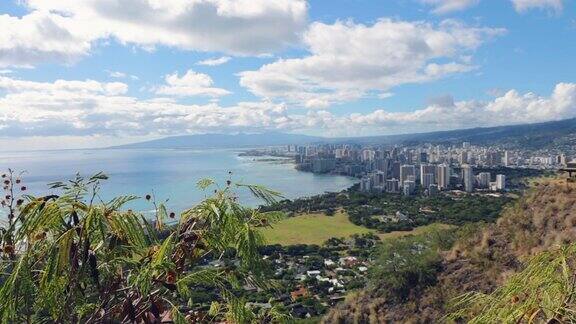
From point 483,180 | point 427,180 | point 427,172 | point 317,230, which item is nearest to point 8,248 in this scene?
point 317,230

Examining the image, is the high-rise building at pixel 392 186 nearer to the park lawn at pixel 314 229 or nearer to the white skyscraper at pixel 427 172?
the white skyscraper at pixel 427 172

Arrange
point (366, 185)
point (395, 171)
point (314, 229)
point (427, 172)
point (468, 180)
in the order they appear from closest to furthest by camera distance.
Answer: point (314, 229), point (468, 180), point (366, 185), point (427, 172), point (395, 171)

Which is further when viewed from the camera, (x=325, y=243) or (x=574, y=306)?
(x=325, y=243)

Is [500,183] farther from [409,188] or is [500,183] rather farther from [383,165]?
[383,165]

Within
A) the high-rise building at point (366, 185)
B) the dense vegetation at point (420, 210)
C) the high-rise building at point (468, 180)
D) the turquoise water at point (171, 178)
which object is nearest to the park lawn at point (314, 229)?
the dense vegetation at point (420, 210)

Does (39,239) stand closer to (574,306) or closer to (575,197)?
(574,306)

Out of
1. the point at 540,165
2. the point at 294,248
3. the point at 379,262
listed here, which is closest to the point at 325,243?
the point at 294,248
